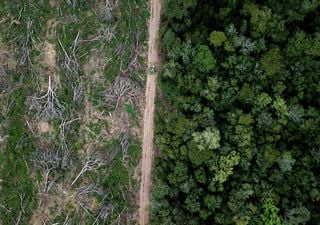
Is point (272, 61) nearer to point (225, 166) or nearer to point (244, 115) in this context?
point (244, 115)

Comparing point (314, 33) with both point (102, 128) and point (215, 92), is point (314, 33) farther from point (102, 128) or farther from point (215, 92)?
point (102, 128)

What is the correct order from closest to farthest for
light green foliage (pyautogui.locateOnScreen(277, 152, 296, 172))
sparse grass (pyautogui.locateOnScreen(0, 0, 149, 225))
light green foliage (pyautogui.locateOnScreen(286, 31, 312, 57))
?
light green foliage (pyautogui.locateOnScreen(286, 31, 312, 57)), light green foliage (pyautogui.locateOnScreen(277, 152, 296, 172)), sparse grass (pyautogui.locateOnScreen(0, 0, 149, 225))

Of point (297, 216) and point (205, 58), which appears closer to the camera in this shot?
point (297, 216)

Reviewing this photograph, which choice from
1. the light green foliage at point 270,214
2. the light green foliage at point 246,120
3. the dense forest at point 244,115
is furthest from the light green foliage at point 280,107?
the light green foliage at point 270,214

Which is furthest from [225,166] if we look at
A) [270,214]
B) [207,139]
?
[270,214]

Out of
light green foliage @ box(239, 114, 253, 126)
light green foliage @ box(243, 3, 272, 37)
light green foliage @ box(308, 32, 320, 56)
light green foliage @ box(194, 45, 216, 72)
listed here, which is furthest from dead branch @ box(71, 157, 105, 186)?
light green foliage @ box(308, 32, 320, 56)

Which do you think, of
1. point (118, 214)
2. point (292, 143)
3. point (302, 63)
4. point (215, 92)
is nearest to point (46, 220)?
point (118, 214)

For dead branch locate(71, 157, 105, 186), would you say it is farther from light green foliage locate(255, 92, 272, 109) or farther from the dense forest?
light green foliage locate(255, 92, 272, 109)
